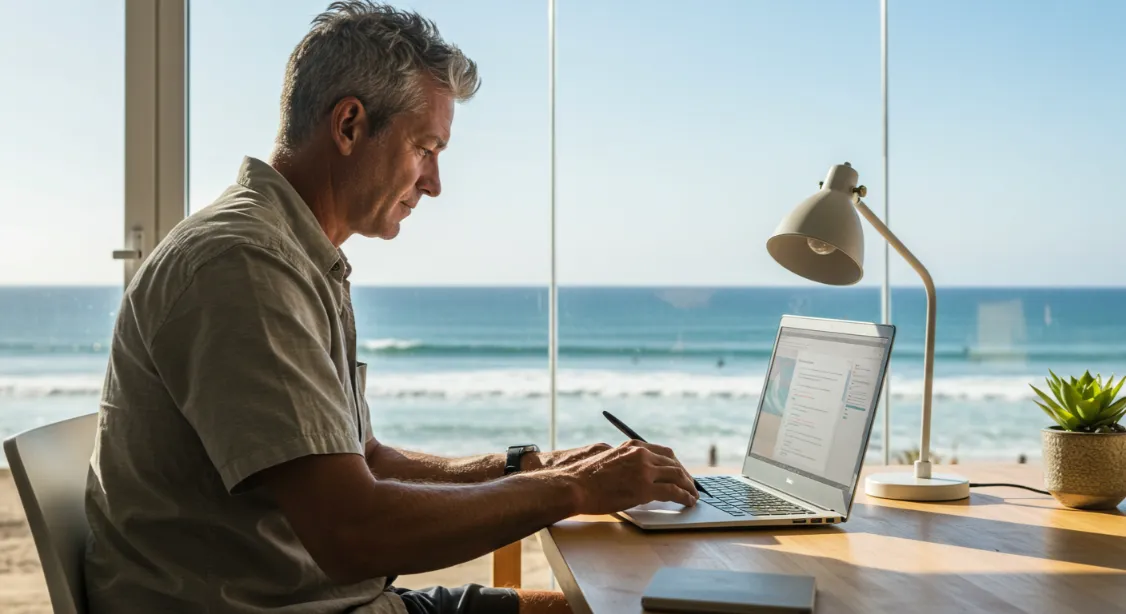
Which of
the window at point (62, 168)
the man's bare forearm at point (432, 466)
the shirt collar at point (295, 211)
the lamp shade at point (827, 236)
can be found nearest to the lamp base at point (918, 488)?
the lamp shade at point (827, 236)

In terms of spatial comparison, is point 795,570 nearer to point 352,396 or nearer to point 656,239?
point 352,396

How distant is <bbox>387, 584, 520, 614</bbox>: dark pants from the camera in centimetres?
161

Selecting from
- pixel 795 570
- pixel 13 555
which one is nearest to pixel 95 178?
pixel 13 555

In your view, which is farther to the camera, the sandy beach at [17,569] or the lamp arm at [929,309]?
the sandy beach at [17,569]

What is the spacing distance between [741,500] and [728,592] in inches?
23.8

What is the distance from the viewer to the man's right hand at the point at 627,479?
52.4 inches

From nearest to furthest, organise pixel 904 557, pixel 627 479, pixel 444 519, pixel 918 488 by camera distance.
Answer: pixel 444 519, pixel 904 557, pixel 627 479, pixel 918 488

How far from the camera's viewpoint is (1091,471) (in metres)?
1.58

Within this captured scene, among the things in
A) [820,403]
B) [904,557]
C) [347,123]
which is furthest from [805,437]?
[347,123]

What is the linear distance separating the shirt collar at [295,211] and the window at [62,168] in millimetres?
1403

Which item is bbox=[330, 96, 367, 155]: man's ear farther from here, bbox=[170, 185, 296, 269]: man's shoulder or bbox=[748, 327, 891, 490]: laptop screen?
bbox=[748, 327, 891, 490]: laptop screen

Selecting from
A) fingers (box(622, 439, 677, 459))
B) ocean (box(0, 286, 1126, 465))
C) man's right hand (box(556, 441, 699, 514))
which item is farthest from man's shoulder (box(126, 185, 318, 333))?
ocean (box(0, 286, 1126, 465))

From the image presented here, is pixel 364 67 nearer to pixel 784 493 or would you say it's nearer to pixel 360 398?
pixel 360 398

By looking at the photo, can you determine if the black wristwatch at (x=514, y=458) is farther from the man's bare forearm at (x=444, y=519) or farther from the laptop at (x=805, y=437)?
the man's bare forearm at (x=444, y=519)
